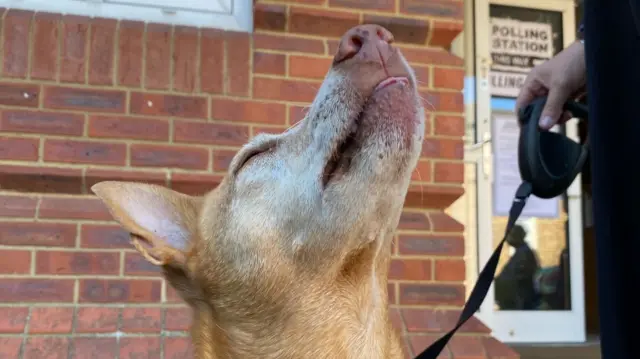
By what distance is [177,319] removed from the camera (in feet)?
9.07

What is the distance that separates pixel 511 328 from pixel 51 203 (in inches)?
127

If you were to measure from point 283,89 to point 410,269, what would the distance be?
112 centimetres

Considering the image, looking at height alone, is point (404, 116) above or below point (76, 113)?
below

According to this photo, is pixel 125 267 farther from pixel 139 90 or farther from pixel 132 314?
pixel 139 90

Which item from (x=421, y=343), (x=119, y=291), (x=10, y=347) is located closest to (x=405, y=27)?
(x=421, y=343)

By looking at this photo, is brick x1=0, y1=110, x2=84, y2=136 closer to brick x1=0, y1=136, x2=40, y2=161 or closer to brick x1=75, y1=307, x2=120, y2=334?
brick x1=0, y1=136, x2=40, y2=161

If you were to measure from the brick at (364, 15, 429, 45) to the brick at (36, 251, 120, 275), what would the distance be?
1.75 meters

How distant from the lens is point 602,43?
1.59 meters

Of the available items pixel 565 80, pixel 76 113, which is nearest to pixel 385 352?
pixel 565 80

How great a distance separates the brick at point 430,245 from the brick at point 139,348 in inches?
50.0

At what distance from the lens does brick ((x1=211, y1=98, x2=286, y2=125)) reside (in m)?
2.92

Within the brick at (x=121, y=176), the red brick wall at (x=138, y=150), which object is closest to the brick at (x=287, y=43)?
the red brick wall at (x=138, y=150)

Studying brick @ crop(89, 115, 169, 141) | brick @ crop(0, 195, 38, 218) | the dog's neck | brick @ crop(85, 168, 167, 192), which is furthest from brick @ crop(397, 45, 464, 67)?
brick @ crop(0, 195, 38, 218)

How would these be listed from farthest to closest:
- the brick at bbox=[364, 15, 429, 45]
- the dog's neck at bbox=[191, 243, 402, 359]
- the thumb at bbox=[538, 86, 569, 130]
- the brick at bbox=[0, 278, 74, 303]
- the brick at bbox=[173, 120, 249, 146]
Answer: the brick at bbox=[364, 15, 429, 45] → the brick at bbox=[173, 120, 249, 146] → the brick at bbox=[0, 278, 74, 303] → the thumb at bbox=[538, 86, 569, 130] → the dog's neck at bbox=[191, 243, 402, 359]
